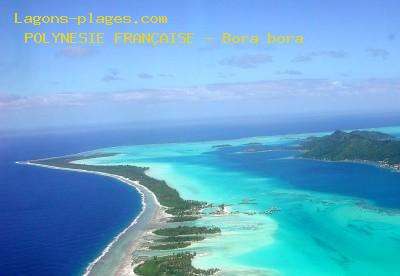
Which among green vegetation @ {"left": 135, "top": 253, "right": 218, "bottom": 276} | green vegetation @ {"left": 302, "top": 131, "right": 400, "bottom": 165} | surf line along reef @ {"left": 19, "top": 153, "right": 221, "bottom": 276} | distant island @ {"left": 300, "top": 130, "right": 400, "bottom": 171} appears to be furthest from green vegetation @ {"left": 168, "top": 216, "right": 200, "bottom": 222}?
green vegetation @ {"left": 302, "top": 131, "right": 400, "bottom": 165}

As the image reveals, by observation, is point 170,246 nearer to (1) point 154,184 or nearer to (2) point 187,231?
(2) point 187,231

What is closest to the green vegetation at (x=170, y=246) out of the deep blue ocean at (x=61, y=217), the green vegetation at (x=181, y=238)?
the green vegetation at (x=181, y=238)

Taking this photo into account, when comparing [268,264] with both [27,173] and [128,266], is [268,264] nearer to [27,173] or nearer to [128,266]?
[128,266]

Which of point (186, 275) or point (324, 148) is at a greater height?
point (324, 148)

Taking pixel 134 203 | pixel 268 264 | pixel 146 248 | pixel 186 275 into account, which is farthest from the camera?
pixel 134 203

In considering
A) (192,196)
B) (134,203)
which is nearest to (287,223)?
(192,196)

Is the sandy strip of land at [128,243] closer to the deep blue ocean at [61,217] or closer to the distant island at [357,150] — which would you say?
the deep blue ocean at [61,217]

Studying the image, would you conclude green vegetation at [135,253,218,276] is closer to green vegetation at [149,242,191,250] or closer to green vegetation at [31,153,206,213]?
green vegetation at [149,242,191,250]
